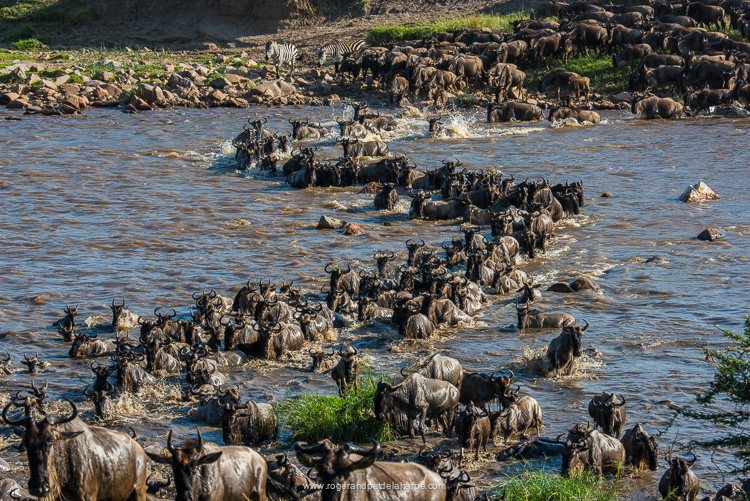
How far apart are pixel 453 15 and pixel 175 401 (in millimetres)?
34767

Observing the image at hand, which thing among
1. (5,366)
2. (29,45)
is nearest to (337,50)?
(29,45)

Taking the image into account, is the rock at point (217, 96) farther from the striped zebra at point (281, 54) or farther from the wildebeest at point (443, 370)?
the wildebeest at point (443, 370)

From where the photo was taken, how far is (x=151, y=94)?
33.0 meters

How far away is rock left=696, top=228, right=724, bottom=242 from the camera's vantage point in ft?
56.8

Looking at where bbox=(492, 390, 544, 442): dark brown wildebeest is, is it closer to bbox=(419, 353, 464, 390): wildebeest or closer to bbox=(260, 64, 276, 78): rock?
bbox=(419, 353, 464, 390): wildebeest

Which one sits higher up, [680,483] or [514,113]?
[514,113]

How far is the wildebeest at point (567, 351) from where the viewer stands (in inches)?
446

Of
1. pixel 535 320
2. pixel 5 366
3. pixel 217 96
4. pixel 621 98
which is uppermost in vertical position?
pixel 621 98

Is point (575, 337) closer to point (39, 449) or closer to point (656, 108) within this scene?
point (39, 449)

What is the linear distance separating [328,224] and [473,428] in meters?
9.71

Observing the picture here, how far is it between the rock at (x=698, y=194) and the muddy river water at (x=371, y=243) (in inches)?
12.2

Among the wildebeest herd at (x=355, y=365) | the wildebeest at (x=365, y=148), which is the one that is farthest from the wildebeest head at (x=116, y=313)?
the wildebeest at (x=365, y=148)

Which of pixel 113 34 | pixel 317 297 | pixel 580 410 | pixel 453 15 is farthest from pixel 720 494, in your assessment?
pixel 113 34

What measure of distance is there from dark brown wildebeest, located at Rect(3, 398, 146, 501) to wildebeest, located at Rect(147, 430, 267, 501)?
0.42 metres
